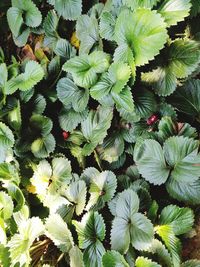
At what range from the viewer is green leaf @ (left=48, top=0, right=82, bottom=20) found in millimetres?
1448

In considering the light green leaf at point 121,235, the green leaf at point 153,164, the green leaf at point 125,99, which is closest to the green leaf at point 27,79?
the green leaf at point 125,99

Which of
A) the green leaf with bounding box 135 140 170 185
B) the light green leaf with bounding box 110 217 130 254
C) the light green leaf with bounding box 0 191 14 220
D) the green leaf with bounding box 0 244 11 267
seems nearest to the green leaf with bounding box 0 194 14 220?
the light green leaf with bounding box 0 191 14 220

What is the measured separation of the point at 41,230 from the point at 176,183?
56 cm

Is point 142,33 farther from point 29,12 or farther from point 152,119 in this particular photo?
point 29,12

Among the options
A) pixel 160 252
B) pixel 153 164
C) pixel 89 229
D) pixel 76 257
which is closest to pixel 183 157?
pixel 153 164

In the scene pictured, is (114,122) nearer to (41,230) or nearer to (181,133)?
(181,133)

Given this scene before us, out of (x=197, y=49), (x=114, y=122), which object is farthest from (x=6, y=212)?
(x=197, y=49)

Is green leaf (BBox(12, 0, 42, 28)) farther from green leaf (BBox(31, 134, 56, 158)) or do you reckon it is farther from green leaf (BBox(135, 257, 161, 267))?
green leaf (BBox(135, 257, 161, 267))

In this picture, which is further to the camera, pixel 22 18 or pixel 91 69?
pixel 22 18

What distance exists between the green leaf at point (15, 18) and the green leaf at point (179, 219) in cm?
101

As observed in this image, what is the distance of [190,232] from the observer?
47.5 inches

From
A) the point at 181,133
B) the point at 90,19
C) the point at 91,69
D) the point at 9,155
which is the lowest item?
the point at 9,155

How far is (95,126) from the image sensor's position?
1390 millimetres

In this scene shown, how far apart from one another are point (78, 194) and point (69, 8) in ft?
2.45
